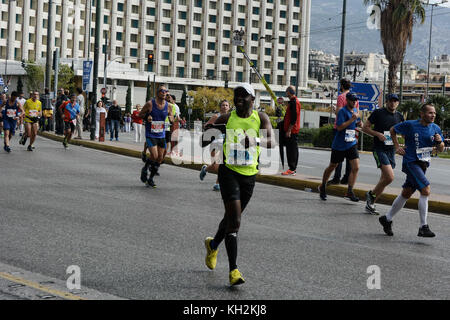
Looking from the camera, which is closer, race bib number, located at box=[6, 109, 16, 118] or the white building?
race bib number, located at box=[6, 109, 16, 118]

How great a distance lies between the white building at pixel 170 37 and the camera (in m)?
109

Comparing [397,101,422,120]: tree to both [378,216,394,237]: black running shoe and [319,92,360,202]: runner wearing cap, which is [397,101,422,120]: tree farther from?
[378,216,394,237]: black running shoe

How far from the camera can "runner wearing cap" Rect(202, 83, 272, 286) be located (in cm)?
612

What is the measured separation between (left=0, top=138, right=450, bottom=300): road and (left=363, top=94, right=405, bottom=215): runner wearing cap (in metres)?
0.36

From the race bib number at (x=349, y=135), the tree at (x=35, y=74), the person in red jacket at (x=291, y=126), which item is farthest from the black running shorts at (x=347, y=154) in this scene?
the tree at (x=35, y=74)

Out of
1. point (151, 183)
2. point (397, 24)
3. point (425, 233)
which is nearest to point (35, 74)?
point (397, 24)

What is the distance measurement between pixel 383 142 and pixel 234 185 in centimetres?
509

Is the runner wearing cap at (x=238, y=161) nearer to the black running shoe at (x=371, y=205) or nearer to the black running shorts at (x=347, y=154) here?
the black running shoe at (x=371, y=205)

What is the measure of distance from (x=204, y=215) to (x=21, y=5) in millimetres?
105941

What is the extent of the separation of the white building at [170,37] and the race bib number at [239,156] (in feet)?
301

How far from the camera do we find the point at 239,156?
6.24 m

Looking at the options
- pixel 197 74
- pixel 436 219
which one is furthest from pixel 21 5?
Result: pixel 436 219

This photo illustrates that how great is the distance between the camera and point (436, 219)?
10500 millimetres

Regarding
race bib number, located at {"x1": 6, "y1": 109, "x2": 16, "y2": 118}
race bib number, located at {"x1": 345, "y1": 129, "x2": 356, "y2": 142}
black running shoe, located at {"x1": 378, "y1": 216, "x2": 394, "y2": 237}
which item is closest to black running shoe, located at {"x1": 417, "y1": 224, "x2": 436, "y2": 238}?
black running shoe, located at {"x1": 378, "y1": 216, "x2": 394, "y2": 237}
